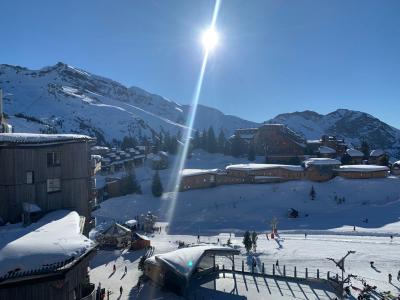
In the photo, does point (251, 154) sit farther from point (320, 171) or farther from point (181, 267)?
point (181, 267)

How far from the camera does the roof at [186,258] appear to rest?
24125 mm

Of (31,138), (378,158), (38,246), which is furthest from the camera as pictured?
(378,158)

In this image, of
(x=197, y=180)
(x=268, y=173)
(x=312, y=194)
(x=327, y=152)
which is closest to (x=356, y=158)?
(x=327, y=152)

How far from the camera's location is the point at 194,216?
55438 millimetres

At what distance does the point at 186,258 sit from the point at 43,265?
42.9ft

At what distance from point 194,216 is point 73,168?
33.4 m

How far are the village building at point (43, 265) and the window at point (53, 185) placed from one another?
6396 mm

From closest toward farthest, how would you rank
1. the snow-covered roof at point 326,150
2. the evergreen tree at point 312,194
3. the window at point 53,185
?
1. the window at point 53,185
2. the evergreen tree at point 312,194
3. the snow-covered roof at point 326,150

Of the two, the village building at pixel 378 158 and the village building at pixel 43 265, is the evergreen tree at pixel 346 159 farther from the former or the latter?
the village building at pixel 43 265

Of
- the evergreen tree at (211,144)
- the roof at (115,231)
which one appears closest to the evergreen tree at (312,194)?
the roof at (115,231)

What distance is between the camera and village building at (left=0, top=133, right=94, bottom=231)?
2056cm

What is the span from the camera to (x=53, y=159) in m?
22.7


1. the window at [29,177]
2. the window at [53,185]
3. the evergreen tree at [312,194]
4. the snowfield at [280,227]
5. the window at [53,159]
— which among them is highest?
the window at [53,159]

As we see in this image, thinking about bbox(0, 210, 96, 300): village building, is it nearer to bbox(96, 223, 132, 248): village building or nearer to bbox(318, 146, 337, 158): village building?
bbox(96, 223, 132, 248): village building
